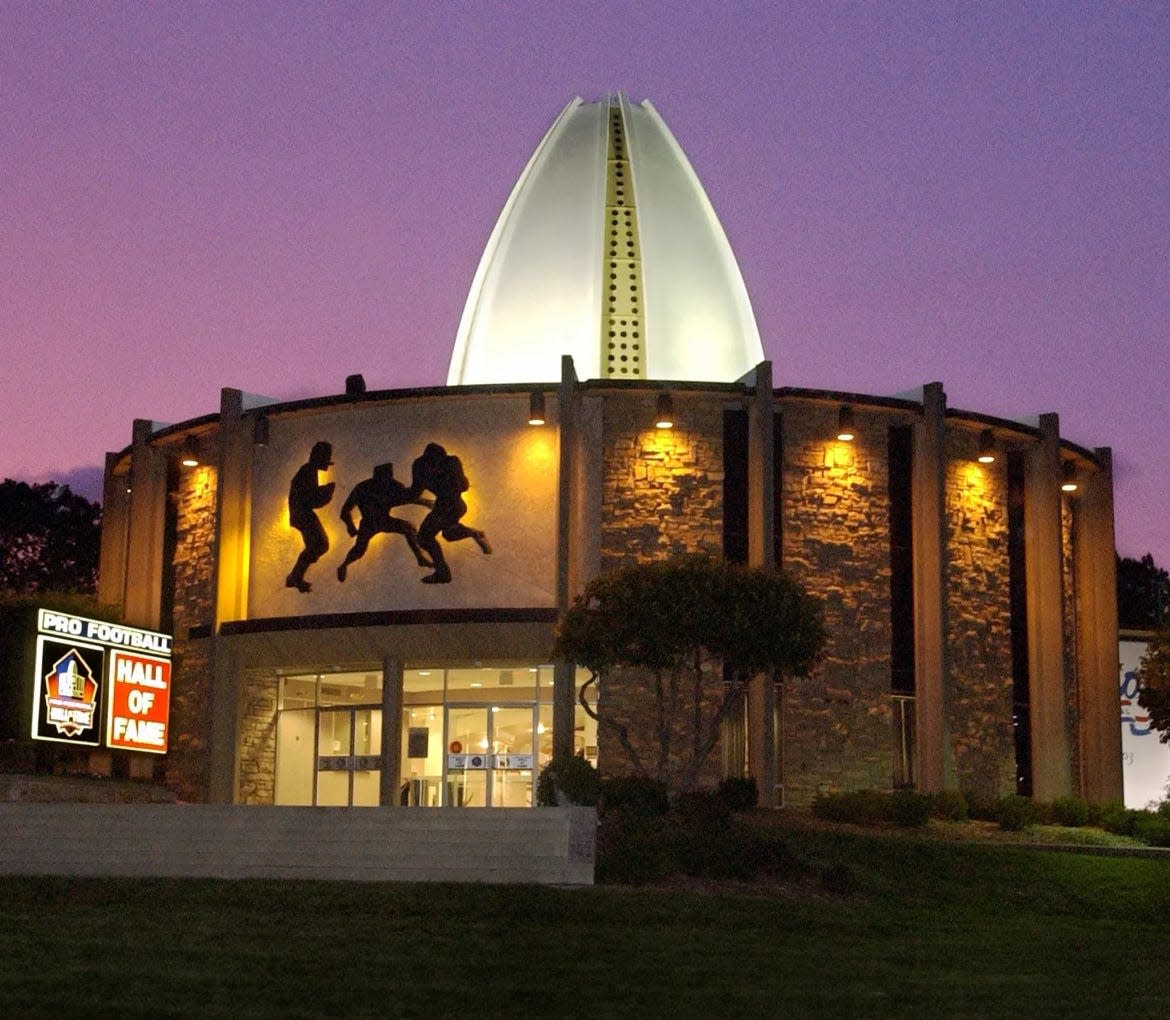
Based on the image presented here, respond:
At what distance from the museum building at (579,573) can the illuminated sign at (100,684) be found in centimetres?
107

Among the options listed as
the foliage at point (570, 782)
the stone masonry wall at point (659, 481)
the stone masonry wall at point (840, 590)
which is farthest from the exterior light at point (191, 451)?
the stone masonry wall at point (840, 590)

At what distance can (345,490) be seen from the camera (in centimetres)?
3856

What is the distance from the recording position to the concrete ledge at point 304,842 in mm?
23609

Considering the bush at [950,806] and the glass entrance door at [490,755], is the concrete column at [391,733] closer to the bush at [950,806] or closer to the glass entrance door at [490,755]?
the glass entrance door at [490,755]

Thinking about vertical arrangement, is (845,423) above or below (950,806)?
above

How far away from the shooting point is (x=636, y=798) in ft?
88.3

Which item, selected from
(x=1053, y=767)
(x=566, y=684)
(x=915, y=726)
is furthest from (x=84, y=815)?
(x=1053, y=767)

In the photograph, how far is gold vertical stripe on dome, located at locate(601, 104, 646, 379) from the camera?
41.2 meters

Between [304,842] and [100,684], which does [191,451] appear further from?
[304,842]

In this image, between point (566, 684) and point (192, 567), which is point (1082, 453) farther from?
point (192, 567)

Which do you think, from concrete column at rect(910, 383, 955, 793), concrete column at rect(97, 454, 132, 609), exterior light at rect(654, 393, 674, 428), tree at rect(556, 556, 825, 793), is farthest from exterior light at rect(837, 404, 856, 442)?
concrete column at rect(97, 454, 132, 609)

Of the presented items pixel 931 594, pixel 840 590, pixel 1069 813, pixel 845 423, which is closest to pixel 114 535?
pixel 840 590

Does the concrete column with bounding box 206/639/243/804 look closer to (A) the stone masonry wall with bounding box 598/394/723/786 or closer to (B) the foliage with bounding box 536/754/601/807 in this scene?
(A) the stone masonry wall with bounding box 598/394/723/786

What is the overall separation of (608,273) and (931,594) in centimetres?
1035
